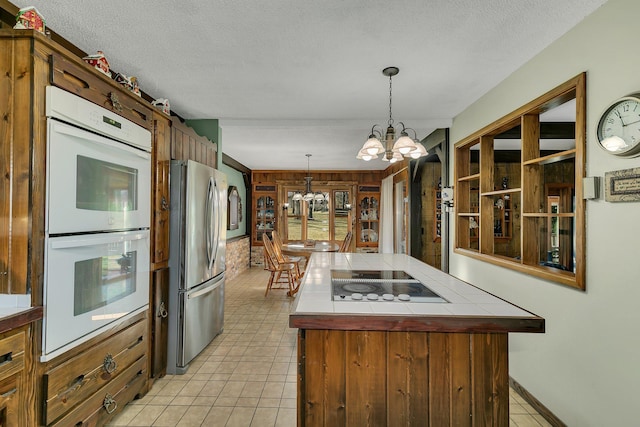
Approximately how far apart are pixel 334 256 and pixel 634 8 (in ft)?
8.42

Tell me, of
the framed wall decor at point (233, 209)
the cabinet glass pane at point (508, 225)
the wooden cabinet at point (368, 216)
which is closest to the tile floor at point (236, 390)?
the framed wall decor at point (233, 209)

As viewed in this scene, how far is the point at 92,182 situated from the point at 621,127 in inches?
106

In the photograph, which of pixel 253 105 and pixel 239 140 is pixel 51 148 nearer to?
pixel 253 105

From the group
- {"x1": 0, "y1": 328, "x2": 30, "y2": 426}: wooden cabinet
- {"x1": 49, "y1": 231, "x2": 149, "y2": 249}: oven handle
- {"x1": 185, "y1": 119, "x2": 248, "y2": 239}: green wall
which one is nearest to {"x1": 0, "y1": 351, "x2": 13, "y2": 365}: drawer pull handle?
{"x1": 0, "y1": 328, "x2": 30, "y2": 426}: wooden cabinet

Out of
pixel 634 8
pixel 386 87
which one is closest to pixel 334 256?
pixel 386 87

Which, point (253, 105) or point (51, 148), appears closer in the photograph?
point (51, 148)

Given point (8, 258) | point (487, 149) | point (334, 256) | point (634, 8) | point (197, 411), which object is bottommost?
point (197, 411)

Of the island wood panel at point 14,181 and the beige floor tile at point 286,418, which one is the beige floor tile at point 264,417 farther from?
the island wood panel at point 14,181

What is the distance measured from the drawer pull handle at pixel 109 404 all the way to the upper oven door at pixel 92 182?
3.25 feet

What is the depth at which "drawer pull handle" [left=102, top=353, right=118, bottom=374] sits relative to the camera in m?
1.89

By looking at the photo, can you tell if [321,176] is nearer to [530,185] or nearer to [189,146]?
[189,146]

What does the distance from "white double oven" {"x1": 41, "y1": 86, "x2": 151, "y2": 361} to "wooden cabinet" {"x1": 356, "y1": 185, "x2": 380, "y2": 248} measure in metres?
6.34

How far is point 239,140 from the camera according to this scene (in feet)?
16.1

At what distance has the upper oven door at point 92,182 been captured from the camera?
59.3 inches
